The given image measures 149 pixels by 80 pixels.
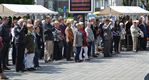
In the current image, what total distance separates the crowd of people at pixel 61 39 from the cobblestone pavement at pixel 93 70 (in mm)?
509

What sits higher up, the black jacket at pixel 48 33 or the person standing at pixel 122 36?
the black jacket at pixel 48 33

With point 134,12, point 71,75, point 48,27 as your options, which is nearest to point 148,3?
point 134,12

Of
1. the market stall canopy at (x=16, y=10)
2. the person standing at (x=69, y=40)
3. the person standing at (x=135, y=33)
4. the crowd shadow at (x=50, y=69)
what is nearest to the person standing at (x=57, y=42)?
the person standing at (x=69, y=40)

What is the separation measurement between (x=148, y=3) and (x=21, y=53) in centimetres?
4313

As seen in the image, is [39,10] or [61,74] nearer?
[61,74]

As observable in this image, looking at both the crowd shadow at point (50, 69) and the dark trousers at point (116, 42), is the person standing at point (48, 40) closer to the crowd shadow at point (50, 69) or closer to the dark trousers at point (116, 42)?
the crowd shadow at point (50, 69)

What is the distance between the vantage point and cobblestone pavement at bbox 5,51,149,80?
15008 mm

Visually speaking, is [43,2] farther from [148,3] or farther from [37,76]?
[37,76]

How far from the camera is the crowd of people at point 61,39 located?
53.5 ft

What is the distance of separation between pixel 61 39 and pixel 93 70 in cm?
364

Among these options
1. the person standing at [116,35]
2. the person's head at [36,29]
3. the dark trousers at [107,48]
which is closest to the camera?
the person's head at [36,29]

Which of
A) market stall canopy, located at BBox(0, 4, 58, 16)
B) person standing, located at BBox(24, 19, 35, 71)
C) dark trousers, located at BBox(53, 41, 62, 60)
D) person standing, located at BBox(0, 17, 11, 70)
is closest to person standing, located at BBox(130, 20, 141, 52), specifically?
dark trousers, located at BBox(53, 41, 62, 60)

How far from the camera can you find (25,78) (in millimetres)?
14711

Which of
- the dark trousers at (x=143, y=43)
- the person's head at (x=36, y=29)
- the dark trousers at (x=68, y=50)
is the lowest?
the dark trousers at (x=143, y=43)
